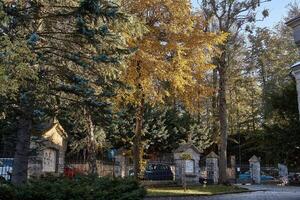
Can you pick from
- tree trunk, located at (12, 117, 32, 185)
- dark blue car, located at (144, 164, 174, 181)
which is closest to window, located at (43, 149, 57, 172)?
tree trunk, located at (12, 117, 32, 185)

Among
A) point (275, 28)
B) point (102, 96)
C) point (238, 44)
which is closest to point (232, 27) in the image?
point (238, 44)

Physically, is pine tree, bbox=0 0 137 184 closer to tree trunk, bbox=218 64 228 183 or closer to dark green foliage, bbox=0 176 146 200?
dark green foliage, bbox=0 176 146 200

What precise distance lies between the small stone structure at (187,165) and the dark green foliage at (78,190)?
1601cm

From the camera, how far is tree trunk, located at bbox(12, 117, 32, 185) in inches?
543

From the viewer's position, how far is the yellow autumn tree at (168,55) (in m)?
19.7

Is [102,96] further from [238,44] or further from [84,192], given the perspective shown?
[238,44]

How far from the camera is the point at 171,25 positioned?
2041cm

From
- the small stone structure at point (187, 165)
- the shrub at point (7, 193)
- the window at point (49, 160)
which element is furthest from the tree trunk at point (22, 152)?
the small stone structure at point (187, 165)

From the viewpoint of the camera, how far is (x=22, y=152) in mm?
13977

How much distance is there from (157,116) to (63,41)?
1952 centimetres

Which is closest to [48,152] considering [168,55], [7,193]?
[168,55]

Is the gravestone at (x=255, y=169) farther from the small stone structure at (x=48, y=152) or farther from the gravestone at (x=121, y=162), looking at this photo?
the small stone structure at (x=48, y=152)

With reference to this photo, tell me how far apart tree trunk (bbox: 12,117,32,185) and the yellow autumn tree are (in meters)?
5.71

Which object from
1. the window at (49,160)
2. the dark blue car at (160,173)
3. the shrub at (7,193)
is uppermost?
the window at (49,160)
